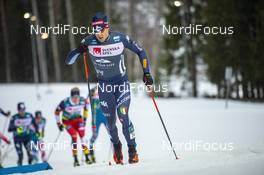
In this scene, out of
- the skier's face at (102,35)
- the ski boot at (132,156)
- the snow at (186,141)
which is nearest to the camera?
the snow at (186,141)

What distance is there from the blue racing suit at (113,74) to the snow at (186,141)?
0.86 m

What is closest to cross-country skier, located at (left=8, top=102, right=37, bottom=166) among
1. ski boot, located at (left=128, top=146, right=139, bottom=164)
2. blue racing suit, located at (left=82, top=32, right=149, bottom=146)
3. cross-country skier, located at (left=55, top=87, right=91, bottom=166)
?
cross-country skier, located at (left=55, top=87, right=91, bottom=166)

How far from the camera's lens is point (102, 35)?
5770 mm

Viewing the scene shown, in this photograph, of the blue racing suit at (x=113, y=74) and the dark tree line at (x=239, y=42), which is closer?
the blue racing suit at (x=113, y=74)

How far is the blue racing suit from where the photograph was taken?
579cm

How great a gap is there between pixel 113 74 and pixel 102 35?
2.13 ft

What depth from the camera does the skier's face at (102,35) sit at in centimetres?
574

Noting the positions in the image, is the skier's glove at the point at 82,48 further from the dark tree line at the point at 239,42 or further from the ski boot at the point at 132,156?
the dark tree line at the point at 239,42

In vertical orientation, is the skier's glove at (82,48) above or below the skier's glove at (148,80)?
above

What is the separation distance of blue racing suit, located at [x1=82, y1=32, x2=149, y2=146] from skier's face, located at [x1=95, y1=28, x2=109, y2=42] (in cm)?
5

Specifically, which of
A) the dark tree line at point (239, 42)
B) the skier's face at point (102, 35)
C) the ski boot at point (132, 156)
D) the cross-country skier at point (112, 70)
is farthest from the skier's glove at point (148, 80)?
the dark tree line at point (239, 42)

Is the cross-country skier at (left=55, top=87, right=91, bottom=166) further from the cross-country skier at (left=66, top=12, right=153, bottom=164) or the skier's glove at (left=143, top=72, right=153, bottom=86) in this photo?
the skier's glove at (left=143, top=72, right=153, bottom=86)

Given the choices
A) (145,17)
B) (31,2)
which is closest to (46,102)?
(31,2)

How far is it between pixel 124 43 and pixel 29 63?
79.8 ft
